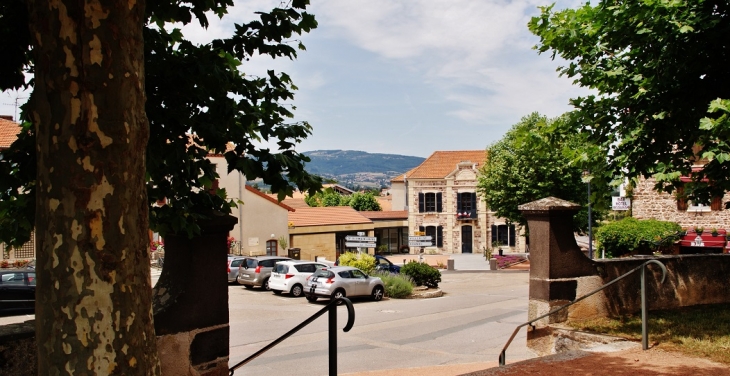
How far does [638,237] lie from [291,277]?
1508cm

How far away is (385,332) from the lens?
589 inches

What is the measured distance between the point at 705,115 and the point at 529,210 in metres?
2.71

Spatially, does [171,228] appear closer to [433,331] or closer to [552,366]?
[552,366]

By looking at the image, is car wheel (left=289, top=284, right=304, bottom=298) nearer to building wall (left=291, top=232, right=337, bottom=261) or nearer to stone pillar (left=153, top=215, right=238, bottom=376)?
stone pillar (left=153, top=215, right=238, bottom=376)

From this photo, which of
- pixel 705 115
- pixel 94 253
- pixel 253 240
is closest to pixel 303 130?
pixel 94 253

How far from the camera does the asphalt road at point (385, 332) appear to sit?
11141 mm

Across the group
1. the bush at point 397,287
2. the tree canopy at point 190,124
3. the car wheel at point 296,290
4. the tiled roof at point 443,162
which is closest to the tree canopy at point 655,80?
the tree canopy at point 190,124

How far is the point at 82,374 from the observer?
2.57 meters

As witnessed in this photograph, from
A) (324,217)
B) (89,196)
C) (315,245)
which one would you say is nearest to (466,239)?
(324,217)

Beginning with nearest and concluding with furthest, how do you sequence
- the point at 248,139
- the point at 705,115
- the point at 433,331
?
1. the point at 248,139
2. the point at 705,115
3. the point at 433,331

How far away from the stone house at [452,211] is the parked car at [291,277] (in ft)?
112

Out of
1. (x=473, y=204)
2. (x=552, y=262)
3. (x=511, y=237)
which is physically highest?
(x=473, y=204)

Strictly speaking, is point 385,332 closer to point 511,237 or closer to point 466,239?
point 511,237

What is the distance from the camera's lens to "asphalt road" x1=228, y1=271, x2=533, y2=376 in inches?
439
